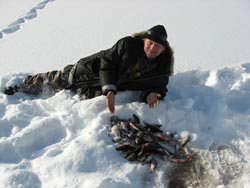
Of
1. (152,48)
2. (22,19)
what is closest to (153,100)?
(152,48)

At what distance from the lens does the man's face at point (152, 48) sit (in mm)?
3619

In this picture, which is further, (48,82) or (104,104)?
(48,82)

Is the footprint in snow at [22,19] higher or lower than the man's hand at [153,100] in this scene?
higher

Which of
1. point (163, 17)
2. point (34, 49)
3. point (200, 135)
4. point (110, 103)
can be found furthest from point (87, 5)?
point (200, 135)

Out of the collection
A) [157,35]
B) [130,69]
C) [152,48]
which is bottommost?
[130,69]

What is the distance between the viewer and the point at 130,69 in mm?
3861

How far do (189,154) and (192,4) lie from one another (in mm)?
3844

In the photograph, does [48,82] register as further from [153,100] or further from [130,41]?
[153,100]

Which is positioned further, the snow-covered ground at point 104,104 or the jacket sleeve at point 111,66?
the jacket sleeve at point 111,66

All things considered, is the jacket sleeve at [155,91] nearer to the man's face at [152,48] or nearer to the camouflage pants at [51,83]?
the man's face at [152,48]

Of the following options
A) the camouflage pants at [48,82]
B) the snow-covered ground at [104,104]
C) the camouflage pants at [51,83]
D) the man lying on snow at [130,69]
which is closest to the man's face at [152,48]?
the man lying on snow at [130,69]

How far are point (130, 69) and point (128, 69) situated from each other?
0.02m

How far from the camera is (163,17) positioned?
242 inches

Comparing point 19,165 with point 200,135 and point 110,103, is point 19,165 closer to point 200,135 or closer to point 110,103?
point 110,103
